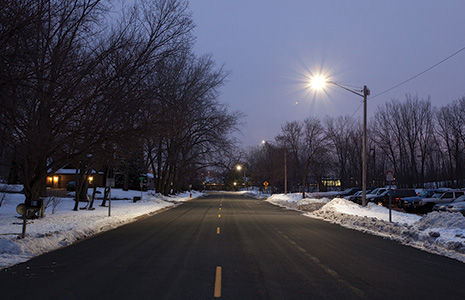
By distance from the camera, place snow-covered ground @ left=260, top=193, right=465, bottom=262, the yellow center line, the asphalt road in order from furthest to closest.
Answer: snow-covered ground @ left=260, top=193, right=465, bottom=262, the asphalt road, the yellow center line

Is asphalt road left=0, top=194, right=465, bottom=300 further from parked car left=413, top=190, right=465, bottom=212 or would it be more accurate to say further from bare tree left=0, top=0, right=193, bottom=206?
parked car left=413, top=190, right=465, bottom=212

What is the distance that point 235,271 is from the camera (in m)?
8.28

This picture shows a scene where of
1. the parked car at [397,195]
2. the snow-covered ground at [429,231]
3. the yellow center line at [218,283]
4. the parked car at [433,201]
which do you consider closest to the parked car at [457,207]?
the snow-covered ground at [429,231]

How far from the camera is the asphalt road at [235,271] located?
6.60 meters

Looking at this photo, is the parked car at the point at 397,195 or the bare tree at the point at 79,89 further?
the parked car at the point at 397,195

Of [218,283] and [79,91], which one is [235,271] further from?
[79,91]

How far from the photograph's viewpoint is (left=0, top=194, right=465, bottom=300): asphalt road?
660cm

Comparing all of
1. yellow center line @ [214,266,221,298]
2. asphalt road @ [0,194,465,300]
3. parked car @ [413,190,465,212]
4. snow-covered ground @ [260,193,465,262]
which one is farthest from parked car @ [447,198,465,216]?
yellow center line @ [214,266,221,298]

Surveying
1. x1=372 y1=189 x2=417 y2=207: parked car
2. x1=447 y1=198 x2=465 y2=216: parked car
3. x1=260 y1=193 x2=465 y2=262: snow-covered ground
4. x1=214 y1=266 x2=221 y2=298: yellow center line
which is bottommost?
x1=214 y1=266 x2=221 y2=298: yellow center line

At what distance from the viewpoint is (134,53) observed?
16.1 metres

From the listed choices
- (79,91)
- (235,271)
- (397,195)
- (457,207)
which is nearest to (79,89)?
(79,91)

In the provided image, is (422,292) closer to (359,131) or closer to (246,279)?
(246,279)

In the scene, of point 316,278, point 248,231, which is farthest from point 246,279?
point 248,231

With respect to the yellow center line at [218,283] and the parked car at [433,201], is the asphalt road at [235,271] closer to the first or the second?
the yellow center line at [218,283]
